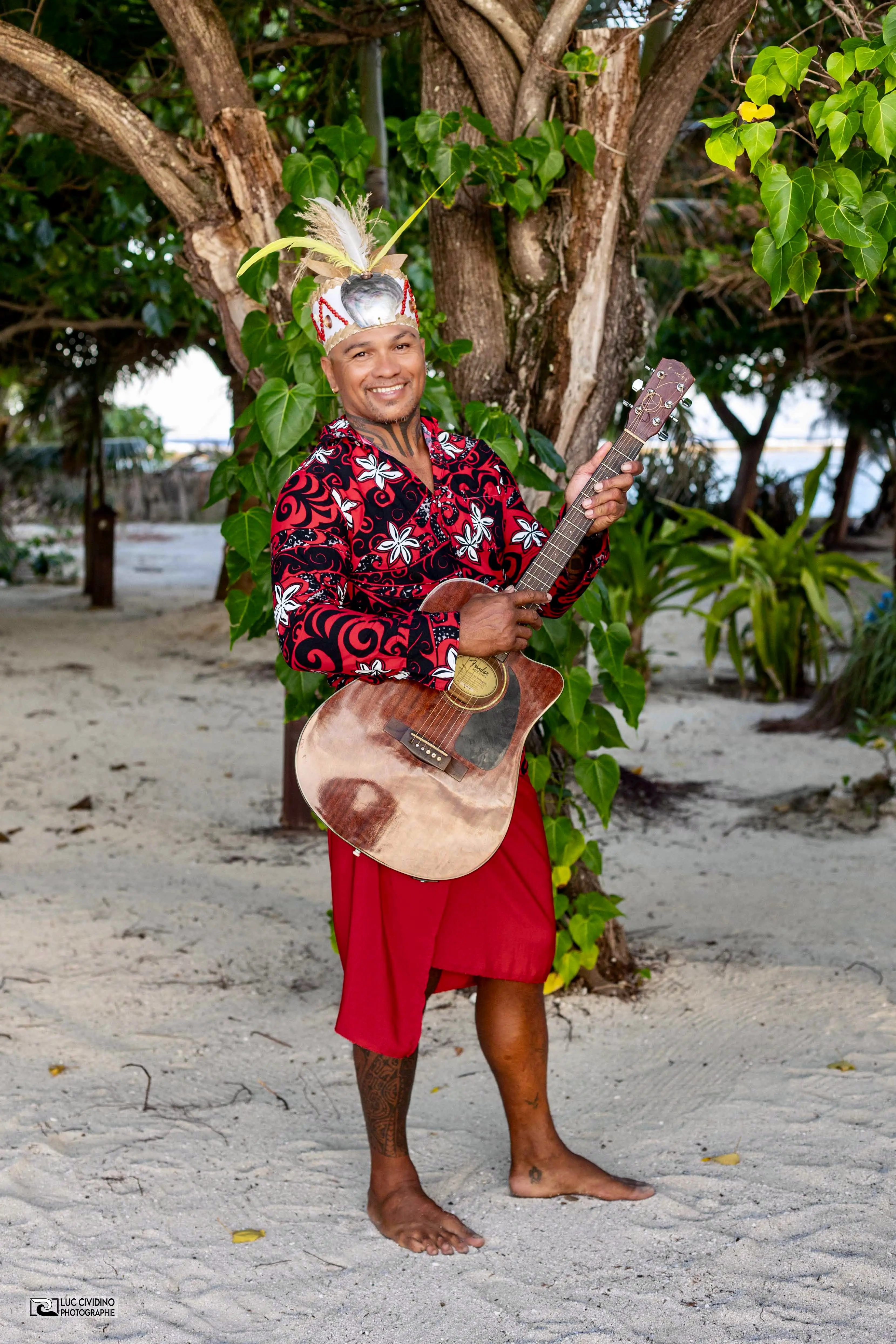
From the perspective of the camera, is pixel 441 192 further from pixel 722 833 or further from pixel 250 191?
pixel 722 833

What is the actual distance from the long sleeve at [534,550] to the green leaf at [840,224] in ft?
2.12

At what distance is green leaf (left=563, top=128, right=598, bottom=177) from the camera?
9.43 ft

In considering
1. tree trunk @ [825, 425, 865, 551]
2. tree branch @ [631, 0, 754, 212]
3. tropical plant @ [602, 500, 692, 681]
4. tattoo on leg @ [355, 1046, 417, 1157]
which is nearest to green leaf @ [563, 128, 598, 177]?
tree branch @ [631, 0, 754, 212]

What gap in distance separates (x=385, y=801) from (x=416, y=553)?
0.44m

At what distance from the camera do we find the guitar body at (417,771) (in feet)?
7.06

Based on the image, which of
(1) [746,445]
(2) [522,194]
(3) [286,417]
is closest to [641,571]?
(2) [522,194]

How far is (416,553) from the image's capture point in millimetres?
2188

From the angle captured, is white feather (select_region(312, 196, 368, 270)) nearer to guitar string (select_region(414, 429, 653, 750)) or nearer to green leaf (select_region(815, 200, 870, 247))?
guitar string (select_region(414, 429, 653, 750))

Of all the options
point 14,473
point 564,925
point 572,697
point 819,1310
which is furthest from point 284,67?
point 14,473

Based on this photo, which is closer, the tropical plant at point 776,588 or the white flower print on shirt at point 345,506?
the white flower print on shirt at point 345,506

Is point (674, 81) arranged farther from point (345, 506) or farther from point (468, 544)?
point (345, 506)

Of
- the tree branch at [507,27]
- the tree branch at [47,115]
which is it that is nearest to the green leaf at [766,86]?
the tree branch at [507,27]

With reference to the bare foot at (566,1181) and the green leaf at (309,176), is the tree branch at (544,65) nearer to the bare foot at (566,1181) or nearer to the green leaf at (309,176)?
the green leaf at (309,176)

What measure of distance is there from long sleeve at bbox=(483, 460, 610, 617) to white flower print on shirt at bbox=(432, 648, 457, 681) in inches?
13.2
